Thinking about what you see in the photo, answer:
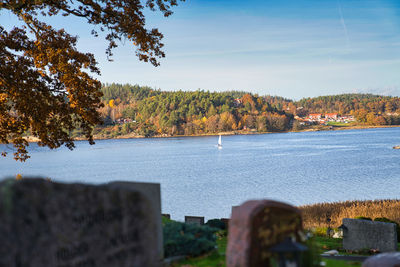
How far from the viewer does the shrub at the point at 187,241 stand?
34.5 feet

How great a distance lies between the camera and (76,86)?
17.6 metres

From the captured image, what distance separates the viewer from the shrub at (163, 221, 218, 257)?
1052cm

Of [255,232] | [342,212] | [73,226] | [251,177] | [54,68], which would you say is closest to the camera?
[73,226]

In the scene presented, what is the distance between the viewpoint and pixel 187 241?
34.9ft

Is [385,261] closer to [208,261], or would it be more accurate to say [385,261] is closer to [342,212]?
[208,261]

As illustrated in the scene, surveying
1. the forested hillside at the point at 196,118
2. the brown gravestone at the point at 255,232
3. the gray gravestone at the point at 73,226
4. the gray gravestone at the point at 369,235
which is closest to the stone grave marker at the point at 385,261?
the brown gravestone at the point at 255,232

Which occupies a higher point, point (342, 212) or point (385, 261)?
point (385, 261)

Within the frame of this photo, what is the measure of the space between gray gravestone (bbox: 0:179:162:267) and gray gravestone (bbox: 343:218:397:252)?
13446 mm

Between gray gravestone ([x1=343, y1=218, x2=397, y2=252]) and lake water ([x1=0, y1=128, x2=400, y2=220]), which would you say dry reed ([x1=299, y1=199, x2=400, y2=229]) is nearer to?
gray gravestone ([x1=343, y1=218, x2=397, y2=252])

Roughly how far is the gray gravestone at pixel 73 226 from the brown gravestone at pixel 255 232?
1.50 metres

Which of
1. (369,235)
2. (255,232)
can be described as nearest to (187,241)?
(255,232)

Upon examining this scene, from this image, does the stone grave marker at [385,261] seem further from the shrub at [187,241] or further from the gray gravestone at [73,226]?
the gray gravestone at [73,226]

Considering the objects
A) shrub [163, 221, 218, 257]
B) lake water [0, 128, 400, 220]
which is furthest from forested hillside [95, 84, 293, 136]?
shrub [163, 221, 218, 257]

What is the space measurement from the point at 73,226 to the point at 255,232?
3.14 m
